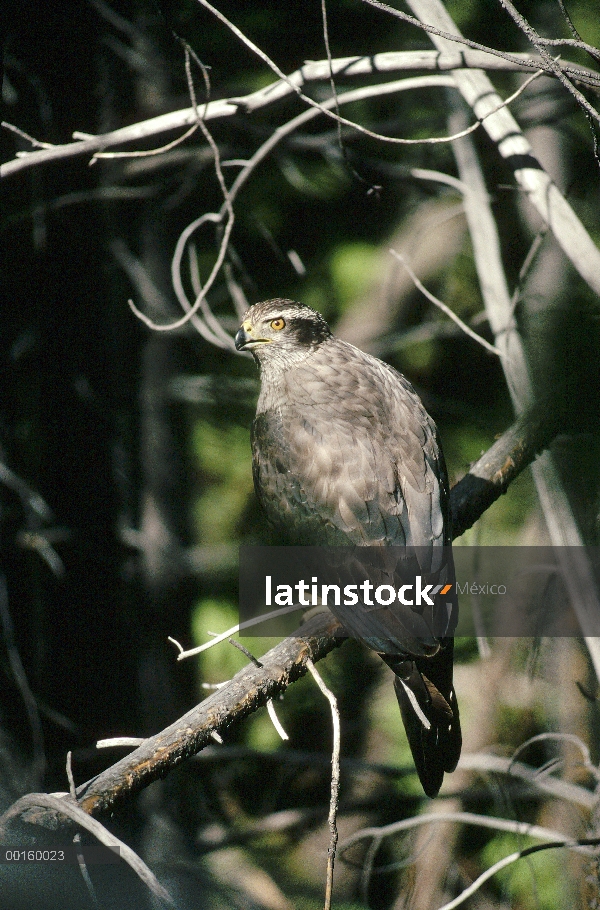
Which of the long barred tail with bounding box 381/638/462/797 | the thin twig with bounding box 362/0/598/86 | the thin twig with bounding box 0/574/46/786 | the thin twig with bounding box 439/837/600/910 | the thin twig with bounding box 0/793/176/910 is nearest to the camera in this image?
the thin twig with bounding box 0/793/176/910

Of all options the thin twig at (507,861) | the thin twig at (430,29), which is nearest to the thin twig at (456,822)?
the thin twig at (507,861)

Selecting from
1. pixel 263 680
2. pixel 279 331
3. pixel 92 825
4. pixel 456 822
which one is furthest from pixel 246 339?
pixel 456 822

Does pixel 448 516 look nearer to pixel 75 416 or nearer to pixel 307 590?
pixel 307 590

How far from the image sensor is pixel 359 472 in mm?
1014

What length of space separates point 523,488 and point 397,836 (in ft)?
2.14

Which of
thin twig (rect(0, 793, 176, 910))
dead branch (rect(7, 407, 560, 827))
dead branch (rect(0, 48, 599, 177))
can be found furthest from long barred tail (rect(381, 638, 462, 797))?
dead branch (rect(0, 48, 599, 177))

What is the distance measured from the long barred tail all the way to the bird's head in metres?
0.52

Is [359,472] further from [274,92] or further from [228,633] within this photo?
[274,92]

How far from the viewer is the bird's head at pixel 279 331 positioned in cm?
115

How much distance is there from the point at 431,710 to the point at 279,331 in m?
0.63

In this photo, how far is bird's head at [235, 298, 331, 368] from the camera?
3.78 feet

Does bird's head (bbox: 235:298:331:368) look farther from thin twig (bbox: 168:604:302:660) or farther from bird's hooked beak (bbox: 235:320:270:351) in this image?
thin twig (bbox: 168:604:302:660)

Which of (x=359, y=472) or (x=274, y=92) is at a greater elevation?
(x=274, y=92)

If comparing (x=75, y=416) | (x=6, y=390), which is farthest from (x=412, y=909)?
(x=6, y=390)
